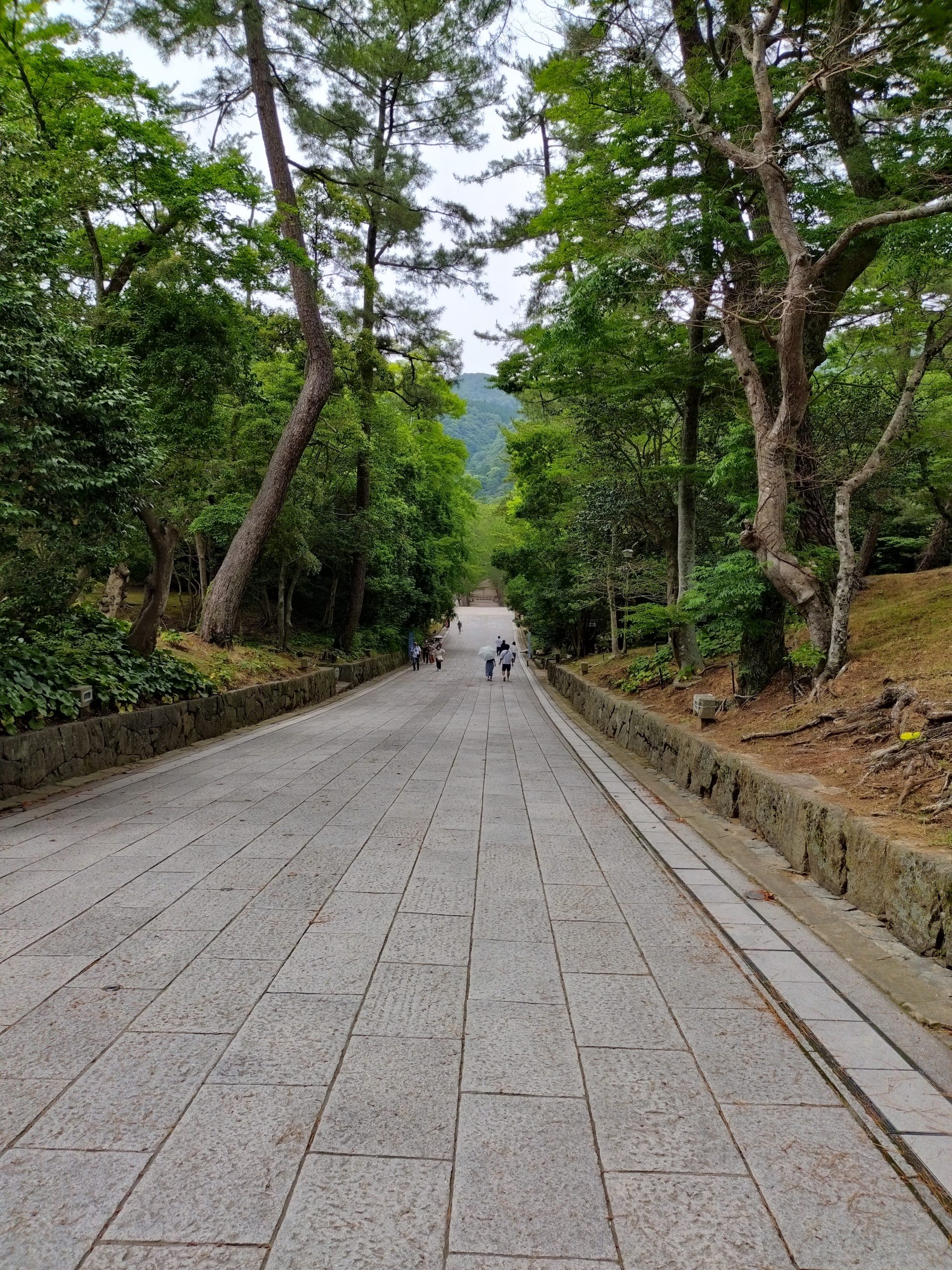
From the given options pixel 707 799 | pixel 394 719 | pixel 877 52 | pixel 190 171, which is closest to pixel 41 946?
pixel 707 799

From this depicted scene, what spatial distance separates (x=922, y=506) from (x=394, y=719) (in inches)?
430

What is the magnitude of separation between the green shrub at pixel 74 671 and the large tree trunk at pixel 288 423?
2975 mm

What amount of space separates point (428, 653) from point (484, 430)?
9626 centimetres

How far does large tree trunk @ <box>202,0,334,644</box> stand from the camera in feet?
45.2

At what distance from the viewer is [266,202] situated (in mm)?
9867

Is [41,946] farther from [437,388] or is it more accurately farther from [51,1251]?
[437,388]

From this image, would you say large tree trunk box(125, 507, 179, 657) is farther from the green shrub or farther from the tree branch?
the tree branch

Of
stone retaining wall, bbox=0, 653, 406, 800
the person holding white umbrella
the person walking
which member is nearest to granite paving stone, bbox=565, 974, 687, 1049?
stone retaining wall, bbox=0, 653, 406, 800

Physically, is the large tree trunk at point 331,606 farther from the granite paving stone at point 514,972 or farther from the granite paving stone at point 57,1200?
the granite paving stone at point 57,1200

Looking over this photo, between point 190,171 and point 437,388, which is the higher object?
point 437,388

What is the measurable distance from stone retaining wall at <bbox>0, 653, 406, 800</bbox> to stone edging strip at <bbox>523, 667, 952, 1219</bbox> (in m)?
5.59

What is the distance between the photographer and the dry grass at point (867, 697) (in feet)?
14.8

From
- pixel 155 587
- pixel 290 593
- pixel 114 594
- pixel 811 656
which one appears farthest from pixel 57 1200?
pixel 290 593

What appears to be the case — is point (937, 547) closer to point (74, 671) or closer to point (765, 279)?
point (765, 279)
